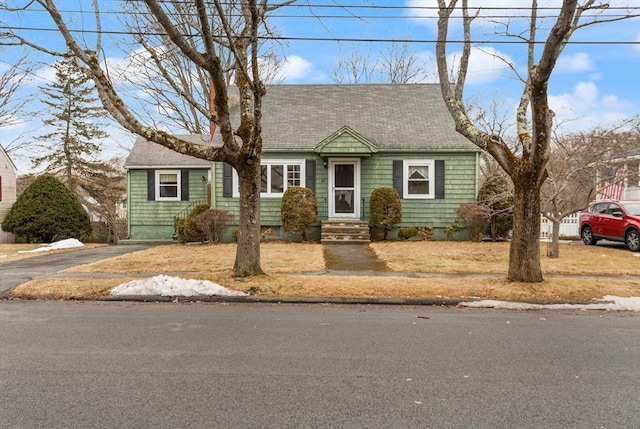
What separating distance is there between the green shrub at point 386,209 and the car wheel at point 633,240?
740cm

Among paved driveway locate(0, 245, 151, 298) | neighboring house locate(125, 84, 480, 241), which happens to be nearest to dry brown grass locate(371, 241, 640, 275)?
neighboring house locate(125, 84, 480, 241)

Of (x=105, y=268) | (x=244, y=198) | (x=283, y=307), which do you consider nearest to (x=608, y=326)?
(x=283, y=307)

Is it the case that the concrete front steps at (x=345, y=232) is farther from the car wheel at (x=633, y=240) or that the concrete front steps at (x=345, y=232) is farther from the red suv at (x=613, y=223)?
the car wheel at (x=633, y=240)

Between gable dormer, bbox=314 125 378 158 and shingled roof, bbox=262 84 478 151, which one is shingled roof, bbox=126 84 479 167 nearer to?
shingled roof, bbox=262 84 478 151

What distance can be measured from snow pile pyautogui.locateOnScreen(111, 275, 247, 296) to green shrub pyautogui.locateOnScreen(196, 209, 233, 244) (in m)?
8.24

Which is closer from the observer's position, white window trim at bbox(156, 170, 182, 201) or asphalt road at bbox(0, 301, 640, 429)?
asphalt road at bbox(0, 301, 640, 429)

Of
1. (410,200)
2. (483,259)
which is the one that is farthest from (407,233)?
(483,259)

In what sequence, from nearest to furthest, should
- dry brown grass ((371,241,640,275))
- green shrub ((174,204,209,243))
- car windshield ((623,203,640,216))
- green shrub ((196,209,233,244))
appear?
dry brown grass ((371,241,640,275)), car windshield ((623,203,640,216)), green shrub ((196,209,233,244)), green shrub ((174,204,209,243))

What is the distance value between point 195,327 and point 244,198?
128 inches

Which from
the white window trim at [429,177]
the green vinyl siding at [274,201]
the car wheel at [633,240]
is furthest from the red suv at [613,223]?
the green vinyl siding at [274,201]

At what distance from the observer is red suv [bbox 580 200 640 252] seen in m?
14.0

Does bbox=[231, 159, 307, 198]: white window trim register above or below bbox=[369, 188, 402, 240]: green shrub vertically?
above

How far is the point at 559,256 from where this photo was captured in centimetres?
1259

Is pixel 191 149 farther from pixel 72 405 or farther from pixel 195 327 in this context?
pixel 72 405
